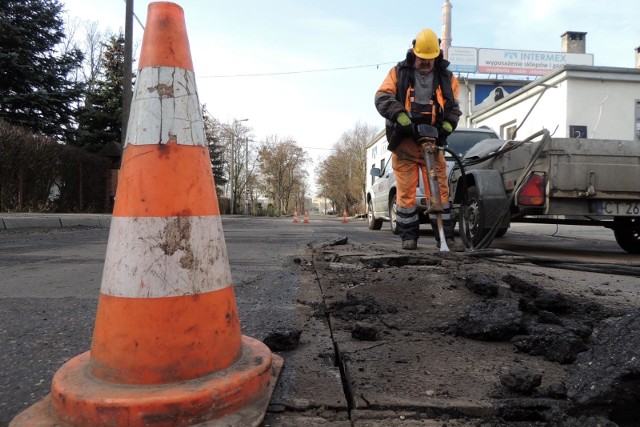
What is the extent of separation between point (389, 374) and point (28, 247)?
6.50 meters

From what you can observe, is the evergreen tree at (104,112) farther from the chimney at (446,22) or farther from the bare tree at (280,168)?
the bare tree at (280,168)

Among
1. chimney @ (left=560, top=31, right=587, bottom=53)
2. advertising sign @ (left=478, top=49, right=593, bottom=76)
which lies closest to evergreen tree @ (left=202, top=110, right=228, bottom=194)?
advertising sign @ (left=478, top=49, right=593, bottom=76)

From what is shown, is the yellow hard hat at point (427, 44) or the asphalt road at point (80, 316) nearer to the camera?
the asphalt road at point (80, 316)

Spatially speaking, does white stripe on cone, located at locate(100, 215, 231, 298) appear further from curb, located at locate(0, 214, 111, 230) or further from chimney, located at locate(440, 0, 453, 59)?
chimney, located at locate(440, 0, 453, 59)

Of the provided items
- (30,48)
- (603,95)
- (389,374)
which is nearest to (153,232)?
(389,374)

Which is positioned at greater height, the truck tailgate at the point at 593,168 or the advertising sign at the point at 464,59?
the advertising sign at the point at 464,59

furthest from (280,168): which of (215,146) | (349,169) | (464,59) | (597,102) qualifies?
(597,102)

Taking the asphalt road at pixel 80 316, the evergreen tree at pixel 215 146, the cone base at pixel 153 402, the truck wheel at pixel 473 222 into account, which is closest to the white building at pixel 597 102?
the truck wheel at pixel 473 222

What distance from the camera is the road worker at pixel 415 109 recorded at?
5055 millimetres

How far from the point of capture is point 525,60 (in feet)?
107

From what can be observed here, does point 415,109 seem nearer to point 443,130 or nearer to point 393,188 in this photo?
point 443,130

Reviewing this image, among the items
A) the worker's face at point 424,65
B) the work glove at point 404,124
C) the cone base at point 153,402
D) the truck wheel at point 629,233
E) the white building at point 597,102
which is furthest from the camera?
the white building at point 597,102

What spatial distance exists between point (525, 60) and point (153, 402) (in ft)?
121

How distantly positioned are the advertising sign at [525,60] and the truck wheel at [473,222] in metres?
29.2
